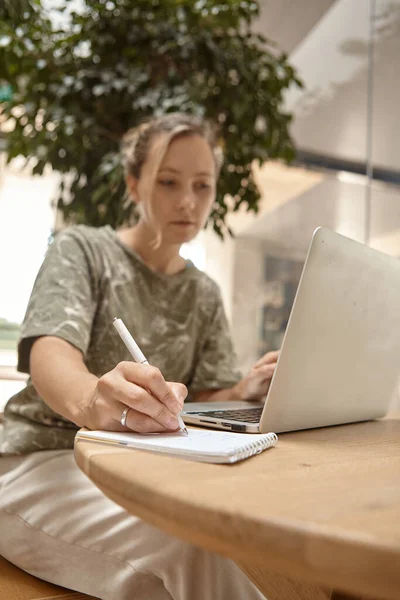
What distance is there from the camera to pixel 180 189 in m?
1.43

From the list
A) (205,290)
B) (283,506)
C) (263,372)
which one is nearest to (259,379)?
(263,372)

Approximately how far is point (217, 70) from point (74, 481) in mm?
1622

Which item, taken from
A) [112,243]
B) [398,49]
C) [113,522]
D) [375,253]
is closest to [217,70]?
[112,243]

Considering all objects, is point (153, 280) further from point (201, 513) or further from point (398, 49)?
point (398, 49)

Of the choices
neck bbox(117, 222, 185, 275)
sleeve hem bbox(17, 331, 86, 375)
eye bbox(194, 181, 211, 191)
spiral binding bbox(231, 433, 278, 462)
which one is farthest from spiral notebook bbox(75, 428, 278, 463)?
eye bbox(194, 181, 211, 191)

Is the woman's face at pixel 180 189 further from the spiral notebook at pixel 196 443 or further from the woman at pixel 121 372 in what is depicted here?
the spiral notebook at pixel 196 443

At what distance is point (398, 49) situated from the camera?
284 cm

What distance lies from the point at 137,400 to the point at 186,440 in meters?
0.07

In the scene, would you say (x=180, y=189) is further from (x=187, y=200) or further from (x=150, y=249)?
(x=150, y=249)

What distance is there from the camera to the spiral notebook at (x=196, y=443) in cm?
56

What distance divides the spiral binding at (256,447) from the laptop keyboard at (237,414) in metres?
0.13

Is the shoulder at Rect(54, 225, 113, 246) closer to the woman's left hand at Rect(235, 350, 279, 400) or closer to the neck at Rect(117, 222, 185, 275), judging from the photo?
the neck at Rect(117, 222, 185, 275)

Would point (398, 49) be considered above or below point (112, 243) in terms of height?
above

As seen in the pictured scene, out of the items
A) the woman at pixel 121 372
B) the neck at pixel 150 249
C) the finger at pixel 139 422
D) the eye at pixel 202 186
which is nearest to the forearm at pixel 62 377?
the woman at pixel 121 372
